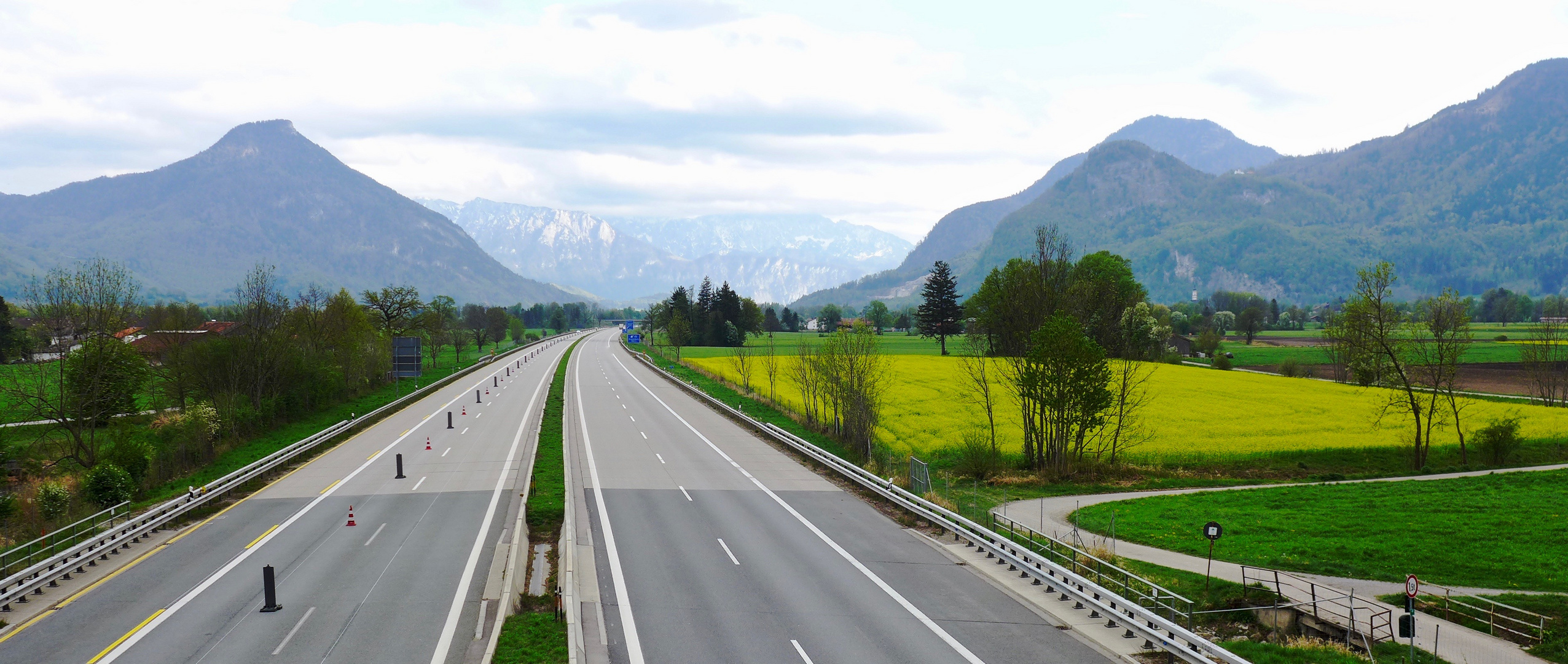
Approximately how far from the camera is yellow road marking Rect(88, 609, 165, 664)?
44.6 ft

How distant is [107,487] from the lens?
27.2 m

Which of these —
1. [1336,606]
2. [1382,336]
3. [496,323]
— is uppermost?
[496,323]

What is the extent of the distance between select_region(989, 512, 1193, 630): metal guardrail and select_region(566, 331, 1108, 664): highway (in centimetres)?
181

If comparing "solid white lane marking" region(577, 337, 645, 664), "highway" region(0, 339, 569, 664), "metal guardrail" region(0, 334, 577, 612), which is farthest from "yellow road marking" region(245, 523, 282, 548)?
"solid white lane marking" region(577, 337, 645, 664)

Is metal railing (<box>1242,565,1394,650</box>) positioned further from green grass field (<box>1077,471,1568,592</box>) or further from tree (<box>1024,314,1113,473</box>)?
tree (<box>1024,314,1113,473</box>)

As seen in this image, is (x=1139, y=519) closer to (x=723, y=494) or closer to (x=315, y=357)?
(x=723, y=494)

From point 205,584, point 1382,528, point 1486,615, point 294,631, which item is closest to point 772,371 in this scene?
point 1382,528

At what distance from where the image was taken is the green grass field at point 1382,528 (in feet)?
71.6

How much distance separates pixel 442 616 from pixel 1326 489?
3397 centimetres

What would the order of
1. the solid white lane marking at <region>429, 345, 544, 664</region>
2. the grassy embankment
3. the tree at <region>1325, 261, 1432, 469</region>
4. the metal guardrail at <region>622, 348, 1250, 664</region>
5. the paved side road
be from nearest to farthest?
1. the metal guardrail at <region>622, 348, 1250, 664</region>
2. the grassy embankment
3. the solid white lane marking at <region>429, 345, 544, 664</region>
4. the paved side road
5. the tree at <region>1325, 261, 1432, 469</region>

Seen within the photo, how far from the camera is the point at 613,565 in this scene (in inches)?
748

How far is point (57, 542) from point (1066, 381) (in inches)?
1336

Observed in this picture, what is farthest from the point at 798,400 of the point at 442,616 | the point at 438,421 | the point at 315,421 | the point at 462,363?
the point at 462,363

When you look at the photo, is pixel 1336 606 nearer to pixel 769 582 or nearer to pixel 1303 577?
pixel 1303 577
